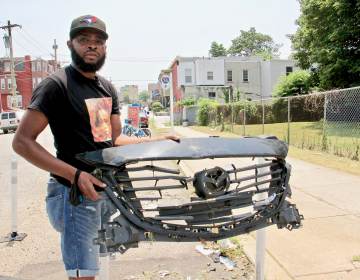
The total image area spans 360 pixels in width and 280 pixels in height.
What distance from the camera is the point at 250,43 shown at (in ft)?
303

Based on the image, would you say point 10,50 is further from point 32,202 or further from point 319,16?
point 32,202

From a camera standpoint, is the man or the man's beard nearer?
the man

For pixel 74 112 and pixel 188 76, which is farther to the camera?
pixel 188 76

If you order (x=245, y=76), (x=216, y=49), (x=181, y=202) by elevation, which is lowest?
(x=181, y=202)

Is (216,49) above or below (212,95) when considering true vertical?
above

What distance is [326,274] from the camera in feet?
12.7

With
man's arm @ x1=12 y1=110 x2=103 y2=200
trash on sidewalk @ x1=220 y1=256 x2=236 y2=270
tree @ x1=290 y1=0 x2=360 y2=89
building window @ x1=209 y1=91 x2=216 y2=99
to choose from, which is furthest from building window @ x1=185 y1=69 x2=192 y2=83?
man's arm @ x1=12 y1=110 x2=103 y2=200

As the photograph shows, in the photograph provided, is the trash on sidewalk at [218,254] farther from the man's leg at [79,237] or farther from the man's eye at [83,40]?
the man's eye at [83,40]

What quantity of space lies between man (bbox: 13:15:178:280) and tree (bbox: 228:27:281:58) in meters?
91.4

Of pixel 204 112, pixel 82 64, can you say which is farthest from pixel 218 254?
pixel 204 112

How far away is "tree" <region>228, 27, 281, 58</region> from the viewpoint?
9188cm

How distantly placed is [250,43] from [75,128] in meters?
93.2

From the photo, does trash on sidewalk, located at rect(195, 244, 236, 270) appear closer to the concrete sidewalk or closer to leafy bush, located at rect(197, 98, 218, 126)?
the concrete sidewalk

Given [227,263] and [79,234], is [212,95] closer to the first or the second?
[227,263]
